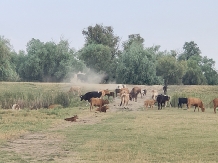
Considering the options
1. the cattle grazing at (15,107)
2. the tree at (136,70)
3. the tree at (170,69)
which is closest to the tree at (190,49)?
the tree at (170,69)

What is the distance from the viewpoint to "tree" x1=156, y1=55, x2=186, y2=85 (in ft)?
236

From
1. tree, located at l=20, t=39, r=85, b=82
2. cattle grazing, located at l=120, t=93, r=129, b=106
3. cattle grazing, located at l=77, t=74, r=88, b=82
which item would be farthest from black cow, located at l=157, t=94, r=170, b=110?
tree, located at l=20, t=39, r=85, b=82

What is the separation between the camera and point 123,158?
35.9 feet

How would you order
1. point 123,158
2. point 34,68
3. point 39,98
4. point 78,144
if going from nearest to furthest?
1. point 123,158
2. point 78,144
3. point 39,98
4. point 34,68

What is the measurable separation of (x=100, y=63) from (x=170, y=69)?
1206 centimetres

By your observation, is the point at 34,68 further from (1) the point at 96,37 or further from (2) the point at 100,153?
(2) the point at 100,153

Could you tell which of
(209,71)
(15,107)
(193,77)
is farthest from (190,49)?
(15,107)

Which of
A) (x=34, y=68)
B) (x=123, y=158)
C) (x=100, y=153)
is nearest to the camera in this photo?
(x=123, y=158)

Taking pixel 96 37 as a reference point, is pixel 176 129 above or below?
below

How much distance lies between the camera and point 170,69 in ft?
237

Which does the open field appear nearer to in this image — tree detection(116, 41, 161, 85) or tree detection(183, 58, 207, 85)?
tree detection(116, 41, 161, 85)

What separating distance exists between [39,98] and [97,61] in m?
40.7

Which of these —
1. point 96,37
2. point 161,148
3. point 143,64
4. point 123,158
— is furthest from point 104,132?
point 96,37

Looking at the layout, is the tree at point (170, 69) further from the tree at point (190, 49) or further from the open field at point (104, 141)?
the open field at point (104, 141)
